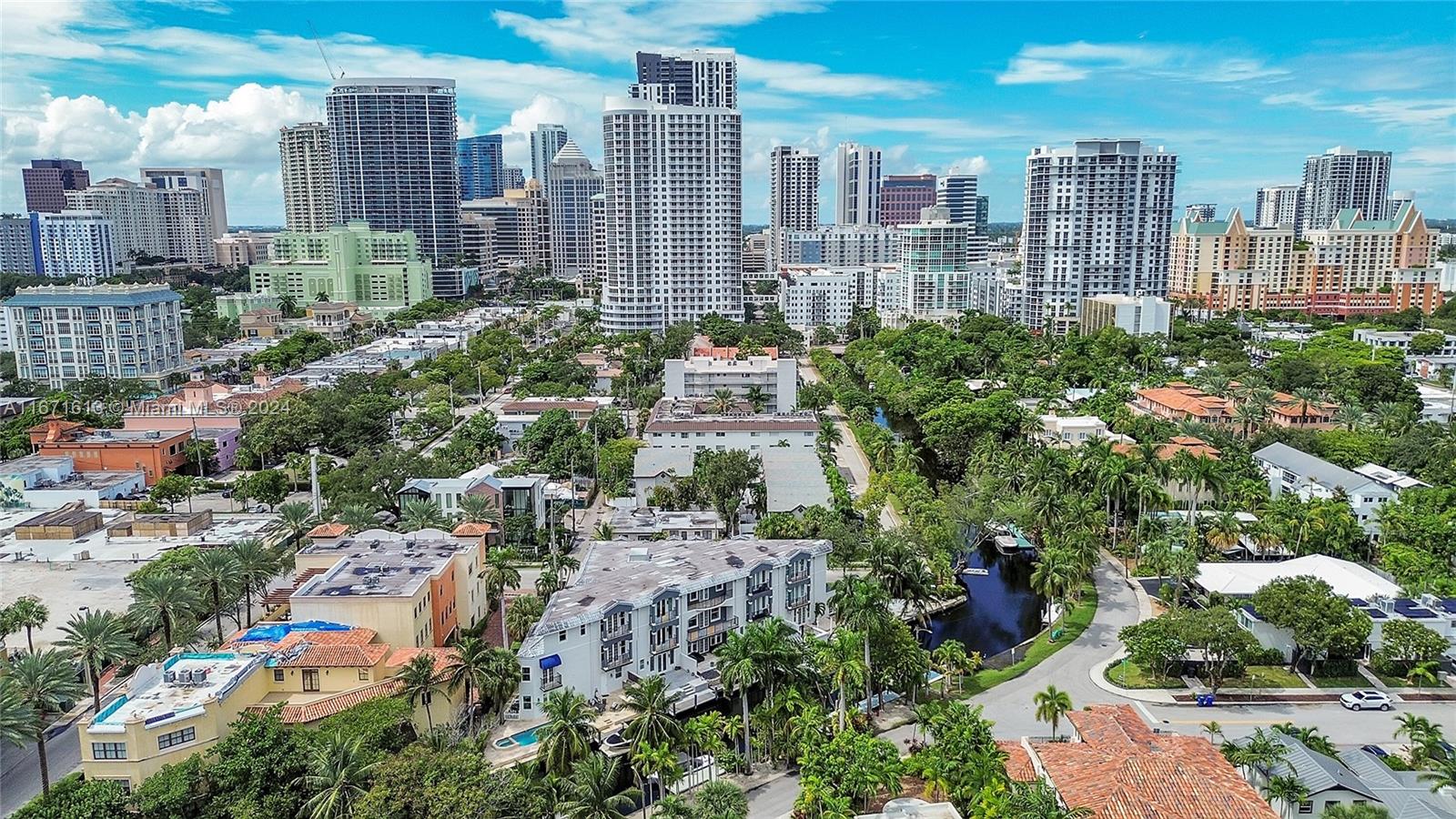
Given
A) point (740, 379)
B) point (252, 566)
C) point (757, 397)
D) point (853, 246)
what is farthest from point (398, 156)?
point (252, 566)

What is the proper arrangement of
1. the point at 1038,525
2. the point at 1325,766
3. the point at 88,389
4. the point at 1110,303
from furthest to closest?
1. the point at 1110,303
2. the point at 88,389
3. the point at 1038,525
4. the point at 1325,766

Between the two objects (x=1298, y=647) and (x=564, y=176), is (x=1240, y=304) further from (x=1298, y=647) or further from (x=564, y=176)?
(x=564, y=176)

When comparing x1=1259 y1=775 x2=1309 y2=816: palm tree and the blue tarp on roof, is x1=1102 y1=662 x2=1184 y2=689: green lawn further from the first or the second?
the blue tarp on roof

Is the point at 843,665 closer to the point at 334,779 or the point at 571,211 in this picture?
the point at 334,779

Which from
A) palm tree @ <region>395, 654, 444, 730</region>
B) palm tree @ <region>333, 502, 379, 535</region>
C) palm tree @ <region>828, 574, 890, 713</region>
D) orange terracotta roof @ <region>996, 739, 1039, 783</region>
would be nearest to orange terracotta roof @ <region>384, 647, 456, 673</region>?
palm tree @ <region>395, 654, 444, 730</region>

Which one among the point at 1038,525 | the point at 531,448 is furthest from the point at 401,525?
the point at 1038,525

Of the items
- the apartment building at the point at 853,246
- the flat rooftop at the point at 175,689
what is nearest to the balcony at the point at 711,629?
the flat rooftop at the point at 175,689
